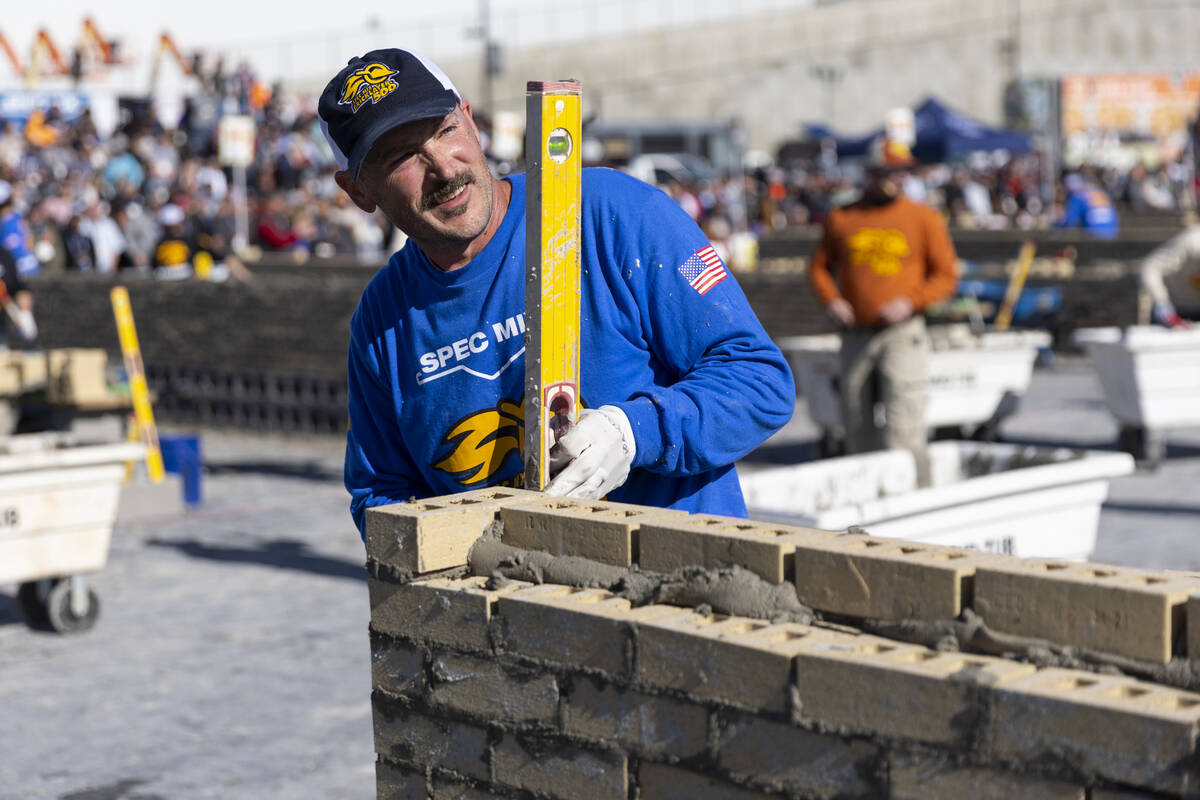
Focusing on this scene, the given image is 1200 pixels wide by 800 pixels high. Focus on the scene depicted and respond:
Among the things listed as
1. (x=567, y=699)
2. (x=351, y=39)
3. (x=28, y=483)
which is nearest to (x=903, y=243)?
(x=28, y=483)

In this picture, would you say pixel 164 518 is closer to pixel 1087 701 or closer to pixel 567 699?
pixel 567 699

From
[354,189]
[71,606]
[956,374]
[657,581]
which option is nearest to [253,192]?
[956,374]

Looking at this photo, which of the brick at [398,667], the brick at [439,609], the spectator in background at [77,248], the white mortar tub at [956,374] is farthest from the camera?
the spectator in background at [77,248]

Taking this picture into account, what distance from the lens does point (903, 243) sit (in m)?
9.16

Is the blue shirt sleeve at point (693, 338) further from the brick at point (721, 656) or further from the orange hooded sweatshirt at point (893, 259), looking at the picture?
the orange hooded sweatshirt at point (893, 259)

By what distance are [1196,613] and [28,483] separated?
22.3 feet

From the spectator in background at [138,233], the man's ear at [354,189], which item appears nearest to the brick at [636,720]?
the man's ear at [354,189]

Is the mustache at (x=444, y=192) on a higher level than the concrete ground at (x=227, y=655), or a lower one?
higher

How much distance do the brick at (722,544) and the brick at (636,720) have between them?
0.70 ft

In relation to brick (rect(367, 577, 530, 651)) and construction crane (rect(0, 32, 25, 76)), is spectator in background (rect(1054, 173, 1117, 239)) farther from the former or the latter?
construction crane (rect(0, 32, 25, 76))

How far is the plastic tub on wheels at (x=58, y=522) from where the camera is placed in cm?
768

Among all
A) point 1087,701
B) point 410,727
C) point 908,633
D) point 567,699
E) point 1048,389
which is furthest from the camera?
point 1048,389

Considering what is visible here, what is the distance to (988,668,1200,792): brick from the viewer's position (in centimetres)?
165

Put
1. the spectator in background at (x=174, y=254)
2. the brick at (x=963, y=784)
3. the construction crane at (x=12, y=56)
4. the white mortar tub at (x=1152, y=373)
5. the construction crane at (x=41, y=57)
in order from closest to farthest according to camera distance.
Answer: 1. the brick at (x=963, y=784)
2. the white mortar tub at (x=1152, y=373)
3. the spectator in background at (x=174, y=254)
4. the construction crane at (x=41, y=57)
5. the construction crane at (x=12, y=56)
